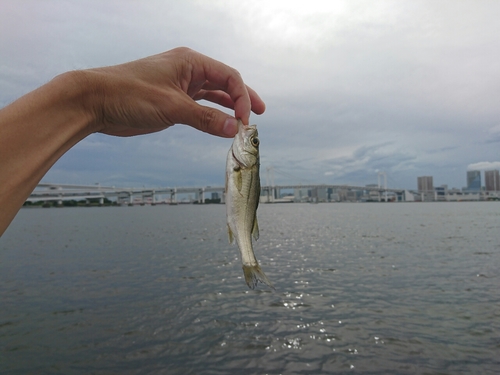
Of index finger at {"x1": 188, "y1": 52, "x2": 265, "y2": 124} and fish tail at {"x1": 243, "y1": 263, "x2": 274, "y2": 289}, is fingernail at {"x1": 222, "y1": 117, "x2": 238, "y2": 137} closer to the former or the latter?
index finger at {"x1": 188, "y1": 52, "x2": 265, "y2": 124}

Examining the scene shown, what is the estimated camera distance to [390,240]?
101ft

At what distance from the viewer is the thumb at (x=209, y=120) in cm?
317

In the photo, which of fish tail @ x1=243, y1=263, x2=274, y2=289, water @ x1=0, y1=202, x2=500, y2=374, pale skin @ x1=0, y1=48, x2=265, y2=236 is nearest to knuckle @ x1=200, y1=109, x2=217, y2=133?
pale skin @ x1=0, y1=48, x2=265, y2=236

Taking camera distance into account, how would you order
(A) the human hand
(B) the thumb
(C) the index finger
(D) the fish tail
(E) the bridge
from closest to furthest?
(A) the human hand
(B) the thumb
(D) the fish tail
(C) the index finger
(E) the bridge

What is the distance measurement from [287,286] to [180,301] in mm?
4651

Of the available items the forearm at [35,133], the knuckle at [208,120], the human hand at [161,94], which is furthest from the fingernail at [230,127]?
the forearm at [35,133]

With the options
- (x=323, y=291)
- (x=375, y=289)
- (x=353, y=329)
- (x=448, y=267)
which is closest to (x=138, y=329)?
(x=353, y=329)

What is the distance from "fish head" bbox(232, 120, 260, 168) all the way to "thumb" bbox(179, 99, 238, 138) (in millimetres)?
89

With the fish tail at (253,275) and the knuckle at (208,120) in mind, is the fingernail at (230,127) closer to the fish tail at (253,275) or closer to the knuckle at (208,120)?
the knuckle at (208,120)

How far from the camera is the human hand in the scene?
279 centimetres

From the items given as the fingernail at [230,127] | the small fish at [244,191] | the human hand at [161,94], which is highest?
the human hand at [161,94]

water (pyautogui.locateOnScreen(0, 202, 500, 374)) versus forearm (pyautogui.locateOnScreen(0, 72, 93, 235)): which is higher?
forearm (pyautogui.locateOnScreen(0, 72, 93, 235))

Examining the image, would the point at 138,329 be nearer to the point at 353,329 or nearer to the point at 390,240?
the point at 353,329

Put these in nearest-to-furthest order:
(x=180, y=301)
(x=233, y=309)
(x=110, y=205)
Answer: (x=233, y=309), (x=180, y=301), (x=110, y=205)
